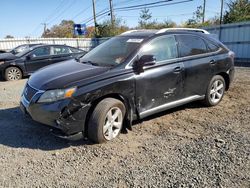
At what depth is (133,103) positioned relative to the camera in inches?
155

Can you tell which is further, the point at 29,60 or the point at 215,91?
the point at 29,60

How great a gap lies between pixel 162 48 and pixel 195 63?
2.74 ft

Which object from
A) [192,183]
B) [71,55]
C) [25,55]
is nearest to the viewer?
[192,183]

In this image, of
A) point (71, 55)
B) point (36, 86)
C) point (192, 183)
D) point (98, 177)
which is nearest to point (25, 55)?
point (71, 55)

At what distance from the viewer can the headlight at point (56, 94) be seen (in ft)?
11.2

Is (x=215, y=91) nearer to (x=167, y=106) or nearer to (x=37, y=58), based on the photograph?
(x=167, y=106)

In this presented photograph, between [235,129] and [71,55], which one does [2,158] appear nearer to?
[235,129]

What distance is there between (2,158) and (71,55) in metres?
8.33

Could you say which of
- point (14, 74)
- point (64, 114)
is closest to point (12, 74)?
point (14, 74)

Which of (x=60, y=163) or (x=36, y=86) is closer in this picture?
(x=60, y=163)

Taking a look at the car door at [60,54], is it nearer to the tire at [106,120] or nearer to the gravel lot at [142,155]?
the gravel lot at [142,155]

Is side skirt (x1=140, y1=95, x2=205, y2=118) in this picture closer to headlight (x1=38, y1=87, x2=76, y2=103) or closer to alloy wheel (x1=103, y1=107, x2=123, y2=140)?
alloy wheel (x1=103, y1=107, x2=123, y2=140)

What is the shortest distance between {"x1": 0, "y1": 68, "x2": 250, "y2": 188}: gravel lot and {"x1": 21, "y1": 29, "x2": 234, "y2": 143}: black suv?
34cm

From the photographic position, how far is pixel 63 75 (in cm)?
377
